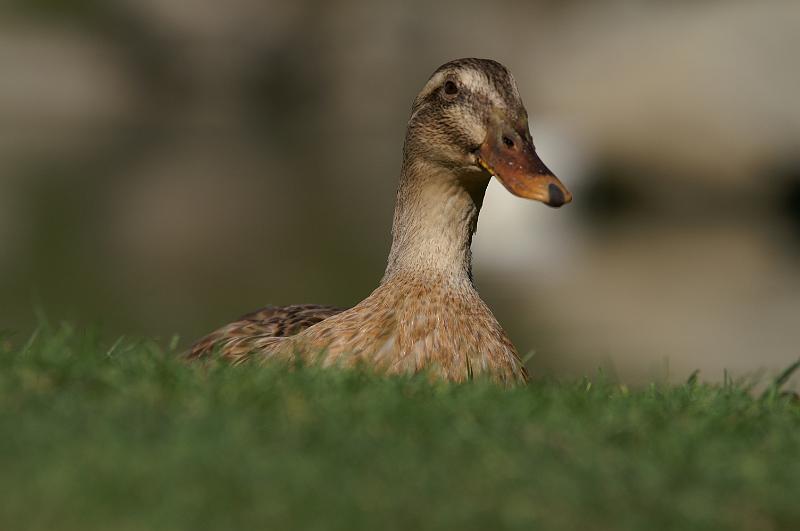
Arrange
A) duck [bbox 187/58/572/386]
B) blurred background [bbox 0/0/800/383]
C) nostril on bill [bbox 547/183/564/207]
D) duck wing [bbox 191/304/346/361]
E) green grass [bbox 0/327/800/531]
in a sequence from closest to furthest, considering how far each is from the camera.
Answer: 1. green grass [bbox 0/327/800/531]
2. nostril on bill [bbox 547/183/564/207]
3. duck [bbox 187/58/572/386]
4. duck wing [bbox 191/304/346/361]
5. blurred background [bbox 0/0/800/383]

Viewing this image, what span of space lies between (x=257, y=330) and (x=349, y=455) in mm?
2873

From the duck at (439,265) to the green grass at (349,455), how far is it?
812 mm

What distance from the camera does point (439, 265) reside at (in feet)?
22.2

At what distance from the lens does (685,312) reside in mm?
16906

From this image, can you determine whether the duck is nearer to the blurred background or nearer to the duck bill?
the duck bill

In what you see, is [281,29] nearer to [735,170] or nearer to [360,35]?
[360,35]

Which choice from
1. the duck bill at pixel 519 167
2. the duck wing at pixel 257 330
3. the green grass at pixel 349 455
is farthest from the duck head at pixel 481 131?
the green grass at pixel 349 455

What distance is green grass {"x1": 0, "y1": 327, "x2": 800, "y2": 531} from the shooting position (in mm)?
3783

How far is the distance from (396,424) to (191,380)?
0.88 metres

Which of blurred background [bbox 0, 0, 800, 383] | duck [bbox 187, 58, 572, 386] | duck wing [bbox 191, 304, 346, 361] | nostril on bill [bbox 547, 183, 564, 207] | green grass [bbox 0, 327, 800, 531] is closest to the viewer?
green grass [bbox 0, 327, 800, 531]

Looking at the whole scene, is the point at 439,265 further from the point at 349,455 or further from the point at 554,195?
the point at 349,455

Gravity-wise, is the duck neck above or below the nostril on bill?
below

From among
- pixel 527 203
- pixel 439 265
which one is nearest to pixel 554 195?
pixel 439 265

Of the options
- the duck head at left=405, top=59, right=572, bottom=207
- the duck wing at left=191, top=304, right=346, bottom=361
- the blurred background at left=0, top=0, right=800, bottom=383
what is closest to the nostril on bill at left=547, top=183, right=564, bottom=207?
the duck head at left=405, top=59, right=572, bottom=207
